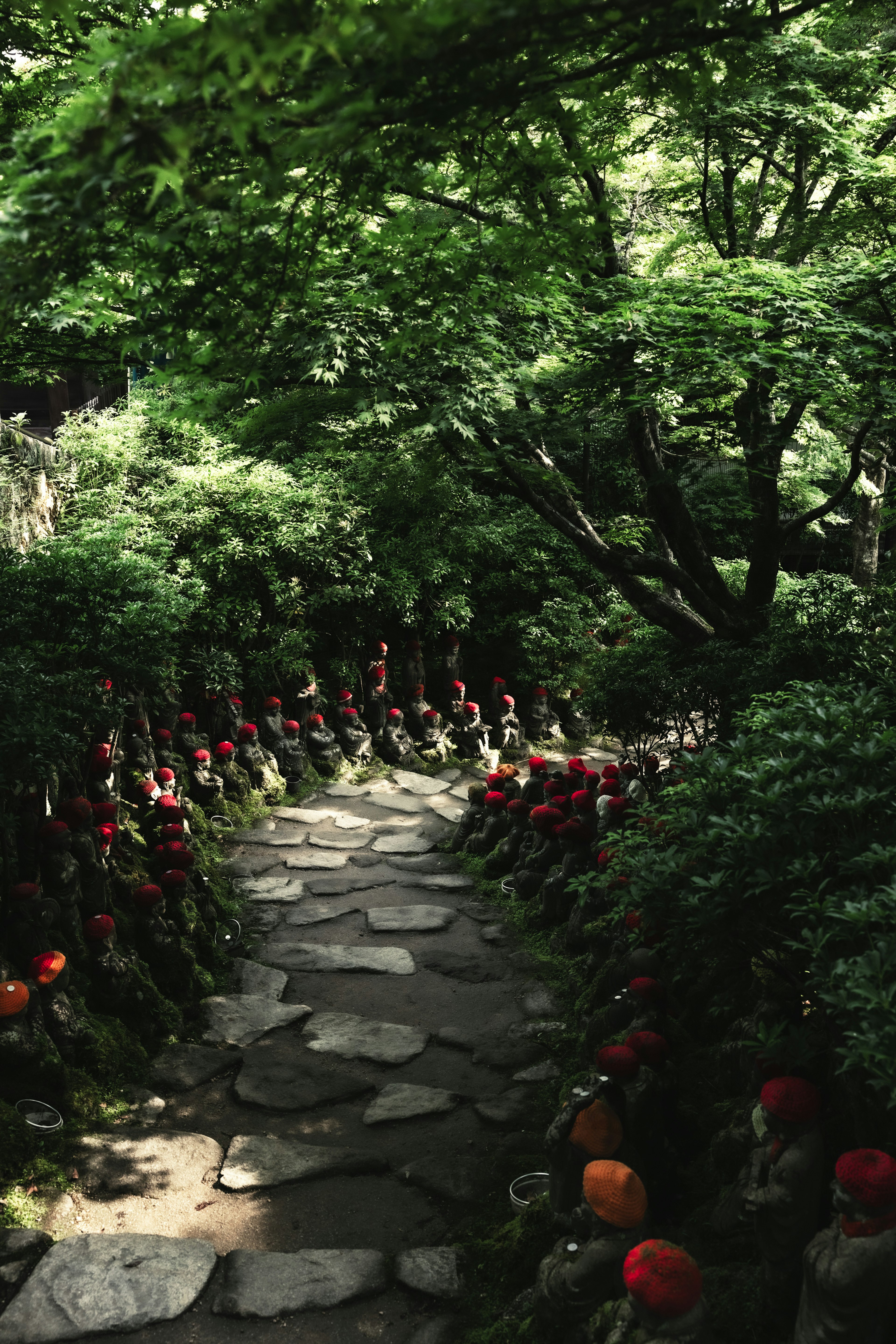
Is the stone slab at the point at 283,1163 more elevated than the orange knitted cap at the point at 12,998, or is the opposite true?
the orange knitted cap at the point at 12,998

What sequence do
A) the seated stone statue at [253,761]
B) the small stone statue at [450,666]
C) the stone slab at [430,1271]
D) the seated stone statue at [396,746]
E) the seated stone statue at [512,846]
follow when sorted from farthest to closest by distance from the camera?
the small stone statue at [450,666], the seated stone statue at [396,746], the seated stone statue at [253,761], the seated stone statue at [512,846], the stone slab at [430,1271]

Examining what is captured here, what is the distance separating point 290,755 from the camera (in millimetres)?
12398

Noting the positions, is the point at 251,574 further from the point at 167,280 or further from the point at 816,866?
the point at 816,866

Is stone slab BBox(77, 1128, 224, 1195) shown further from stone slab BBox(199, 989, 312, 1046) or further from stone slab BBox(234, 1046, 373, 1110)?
stone slab BBox(199, 989, 312, 1046)

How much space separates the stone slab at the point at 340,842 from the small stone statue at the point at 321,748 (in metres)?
2.03

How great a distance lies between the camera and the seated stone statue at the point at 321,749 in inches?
515

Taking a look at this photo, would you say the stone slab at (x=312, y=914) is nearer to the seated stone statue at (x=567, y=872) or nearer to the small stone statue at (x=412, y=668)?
the seated stone statue at (x=567, y=872)

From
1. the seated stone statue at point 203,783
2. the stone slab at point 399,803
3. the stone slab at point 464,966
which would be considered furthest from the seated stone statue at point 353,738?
the stone slab at point 464,966

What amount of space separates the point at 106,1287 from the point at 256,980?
3502mm

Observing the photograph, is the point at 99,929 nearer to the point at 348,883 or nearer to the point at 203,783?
the point at 348,883

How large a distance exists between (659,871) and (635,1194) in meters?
1.29

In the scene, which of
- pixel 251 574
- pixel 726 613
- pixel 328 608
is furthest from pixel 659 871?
pixel 328 608

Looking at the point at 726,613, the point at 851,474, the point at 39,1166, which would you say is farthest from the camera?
the point at 726,613

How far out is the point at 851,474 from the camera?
353 inches
